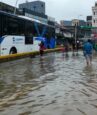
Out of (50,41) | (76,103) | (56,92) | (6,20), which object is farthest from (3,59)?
(50,41)

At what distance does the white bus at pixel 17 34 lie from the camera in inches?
1045

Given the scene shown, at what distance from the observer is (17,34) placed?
29.5 meters

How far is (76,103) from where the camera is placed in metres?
10.2

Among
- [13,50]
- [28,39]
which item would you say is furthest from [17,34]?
[28,39]

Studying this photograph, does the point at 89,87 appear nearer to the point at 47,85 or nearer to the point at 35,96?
the point at 47,85

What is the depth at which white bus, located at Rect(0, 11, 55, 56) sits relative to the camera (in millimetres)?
26547

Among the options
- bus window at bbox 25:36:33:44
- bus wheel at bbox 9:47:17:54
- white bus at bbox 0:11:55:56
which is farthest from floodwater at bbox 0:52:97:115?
bus window at bbox 25:36:33:44

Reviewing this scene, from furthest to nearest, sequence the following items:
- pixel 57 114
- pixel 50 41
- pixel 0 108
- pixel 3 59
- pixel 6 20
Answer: pixel 50 41 → pixel 6 20 → pixel 3 59 → pixel 0 108 → pixel 57 114

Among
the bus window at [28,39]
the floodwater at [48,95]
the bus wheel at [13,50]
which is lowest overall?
the floodwater at [48,95]

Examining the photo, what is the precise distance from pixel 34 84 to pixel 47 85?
546 mm

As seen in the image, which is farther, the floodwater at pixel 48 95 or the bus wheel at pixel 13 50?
the bus wheel at pixel 13 50

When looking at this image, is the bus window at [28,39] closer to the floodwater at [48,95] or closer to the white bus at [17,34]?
the white bus at [17,34]

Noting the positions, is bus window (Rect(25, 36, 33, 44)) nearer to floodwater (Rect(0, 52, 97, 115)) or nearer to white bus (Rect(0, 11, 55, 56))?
white bus (Rect(0, 11, 55, 56))

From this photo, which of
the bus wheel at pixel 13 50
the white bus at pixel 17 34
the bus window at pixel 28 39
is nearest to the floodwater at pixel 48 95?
the white bus at pixel 17 34
